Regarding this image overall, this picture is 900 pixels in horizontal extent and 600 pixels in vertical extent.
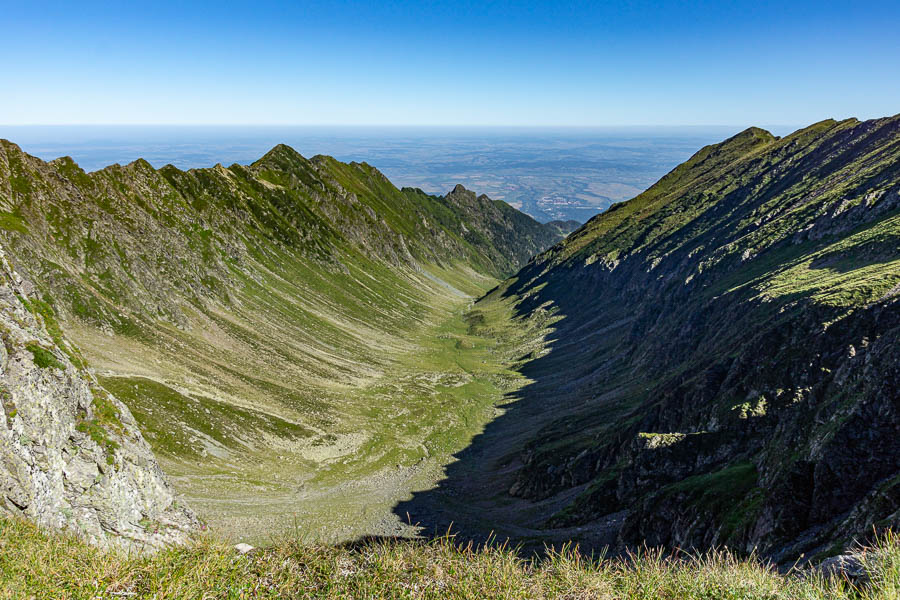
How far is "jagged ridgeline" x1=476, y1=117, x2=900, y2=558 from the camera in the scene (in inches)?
1358

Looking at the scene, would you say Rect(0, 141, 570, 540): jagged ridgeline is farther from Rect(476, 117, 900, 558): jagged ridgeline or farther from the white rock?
Answer: the white rock

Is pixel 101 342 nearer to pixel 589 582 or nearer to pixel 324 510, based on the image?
pixel 324 510

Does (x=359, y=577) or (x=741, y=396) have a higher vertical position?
(x=359, y=577)

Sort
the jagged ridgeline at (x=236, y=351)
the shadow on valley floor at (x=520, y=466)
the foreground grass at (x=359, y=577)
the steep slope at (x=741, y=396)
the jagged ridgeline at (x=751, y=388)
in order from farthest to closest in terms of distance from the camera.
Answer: the jagged ridgeline at (x=236, y=351)
the shadow on valley floor at (x=520, y=466)
the steep slope at (x=741, y=396)
the jagged ridgeline at (x=751, y=388)
the foreground grass at (x=359, y=577)

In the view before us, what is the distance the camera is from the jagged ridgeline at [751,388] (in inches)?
1358

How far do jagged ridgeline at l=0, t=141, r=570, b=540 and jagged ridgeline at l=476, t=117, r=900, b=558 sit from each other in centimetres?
2654

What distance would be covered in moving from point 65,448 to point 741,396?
6763 cm

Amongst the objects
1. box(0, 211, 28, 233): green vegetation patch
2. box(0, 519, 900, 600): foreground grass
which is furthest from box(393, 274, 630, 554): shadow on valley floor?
box(0, 211, 28, 233): green vegetation patch

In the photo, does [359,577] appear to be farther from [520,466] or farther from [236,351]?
[236,351]

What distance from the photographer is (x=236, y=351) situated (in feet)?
381

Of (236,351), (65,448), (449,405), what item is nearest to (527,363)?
(449,405)

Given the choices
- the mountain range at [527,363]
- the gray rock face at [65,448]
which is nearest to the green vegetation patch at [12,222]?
the mountain range at [527,363]

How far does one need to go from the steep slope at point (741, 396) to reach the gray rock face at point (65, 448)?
4167cm

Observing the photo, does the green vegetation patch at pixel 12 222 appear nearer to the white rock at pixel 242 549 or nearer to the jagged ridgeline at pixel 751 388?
the jagged ridgeline at pixel 751 388
